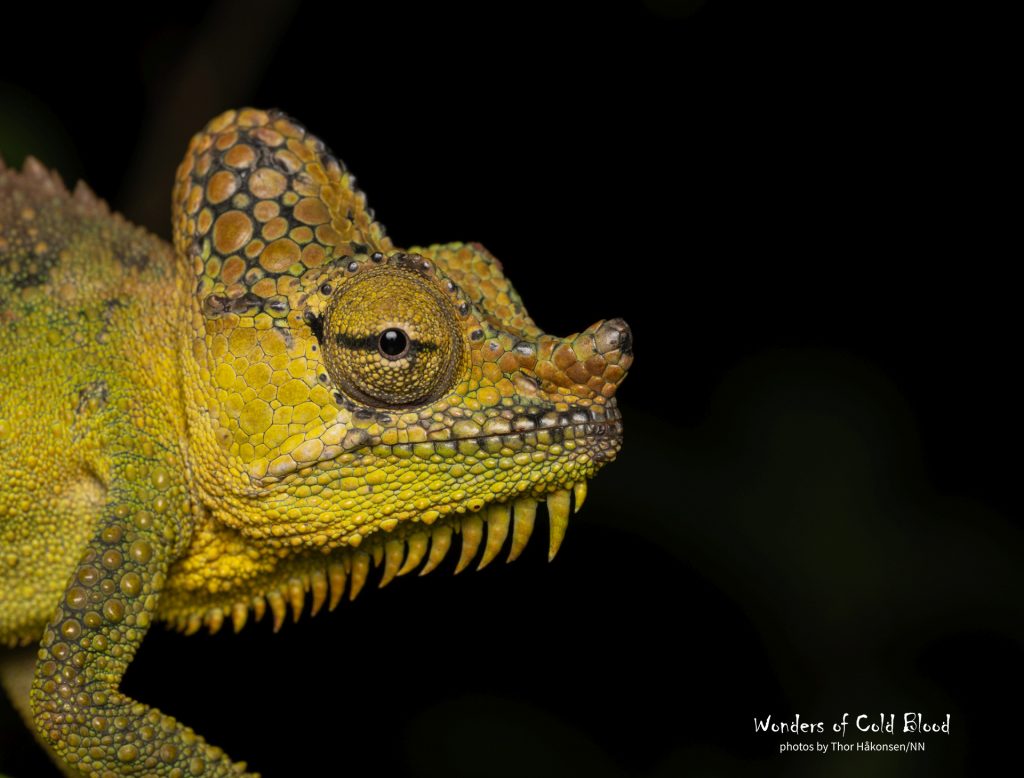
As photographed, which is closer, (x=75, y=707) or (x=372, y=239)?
(x=75, y=707)

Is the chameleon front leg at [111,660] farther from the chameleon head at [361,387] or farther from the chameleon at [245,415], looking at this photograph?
the chameleon head at [361,387]

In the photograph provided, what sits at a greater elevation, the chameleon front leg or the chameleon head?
the chameleon head

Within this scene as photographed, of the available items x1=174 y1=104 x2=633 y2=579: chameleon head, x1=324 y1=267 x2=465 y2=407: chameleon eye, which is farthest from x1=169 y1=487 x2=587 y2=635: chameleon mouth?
x1=324 y1=267 x2=465 y2=407: chameleon eye

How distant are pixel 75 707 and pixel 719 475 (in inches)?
96.5

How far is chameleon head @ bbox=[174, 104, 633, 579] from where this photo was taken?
6.62 ft

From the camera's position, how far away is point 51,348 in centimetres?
215

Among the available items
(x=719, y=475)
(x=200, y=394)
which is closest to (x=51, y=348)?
(x=200, y=394)

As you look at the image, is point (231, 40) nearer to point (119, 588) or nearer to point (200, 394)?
point (200, 394)

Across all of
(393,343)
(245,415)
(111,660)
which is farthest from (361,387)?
(111,660)

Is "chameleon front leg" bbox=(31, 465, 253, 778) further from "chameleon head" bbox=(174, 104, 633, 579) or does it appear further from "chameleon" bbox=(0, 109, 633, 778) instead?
"chameleon head" bbox=(174, 104, 633, 579)

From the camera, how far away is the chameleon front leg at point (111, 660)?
1941mm

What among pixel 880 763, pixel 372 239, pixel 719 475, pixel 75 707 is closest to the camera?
pixel 75 707

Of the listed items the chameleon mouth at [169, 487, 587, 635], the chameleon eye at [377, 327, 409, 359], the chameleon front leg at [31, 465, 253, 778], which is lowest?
the chameleon front leg at [31, 465, 253, 778]

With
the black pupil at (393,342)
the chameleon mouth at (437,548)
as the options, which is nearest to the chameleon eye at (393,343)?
the black pupil at (393,342)
